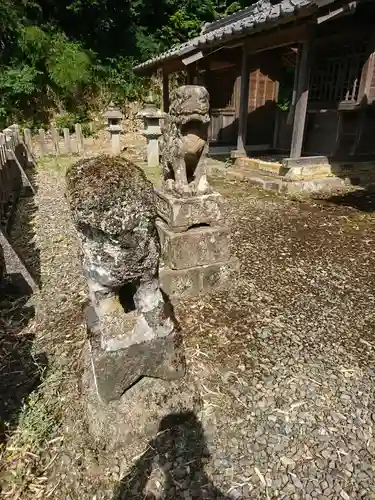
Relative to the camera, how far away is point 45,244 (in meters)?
4.30

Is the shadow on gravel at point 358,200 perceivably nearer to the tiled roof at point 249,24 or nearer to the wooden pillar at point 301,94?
the wooden pillar at point 301,94

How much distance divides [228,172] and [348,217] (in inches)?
143

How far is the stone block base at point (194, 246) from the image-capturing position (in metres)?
2.92

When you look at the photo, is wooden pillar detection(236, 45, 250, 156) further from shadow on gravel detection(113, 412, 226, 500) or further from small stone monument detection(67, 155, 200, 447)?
shadow on gravel detection(113, 412, 226, 500)

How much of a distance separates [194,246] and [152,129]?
22.9 feet

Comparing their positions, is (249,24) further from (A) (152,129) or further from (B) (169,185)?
(B) (169,185)

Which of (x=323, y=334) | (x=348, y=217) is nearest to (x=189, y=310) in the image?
(x=323, y=334)

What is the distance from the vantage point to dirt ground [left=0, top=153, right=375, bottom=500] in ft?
5.11

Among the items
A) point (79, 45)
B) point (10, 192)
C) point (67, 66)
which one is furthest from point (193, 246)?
point (79, 45)

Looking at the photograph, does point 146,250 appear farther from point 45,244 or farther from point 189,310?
point 45,244

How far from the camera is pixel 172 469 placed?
1.59 metres

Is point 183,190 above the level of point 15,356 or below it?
above

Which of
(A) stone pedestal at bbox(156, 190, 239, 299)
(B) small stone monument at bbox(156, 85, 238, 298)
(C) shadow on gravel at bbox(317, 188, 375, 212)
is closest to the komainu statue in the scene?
(B) small stone monument at bbox(156, 85, 238, 298)

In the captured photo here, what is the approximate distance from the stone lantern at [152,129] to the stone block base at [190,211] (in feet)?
21.4
